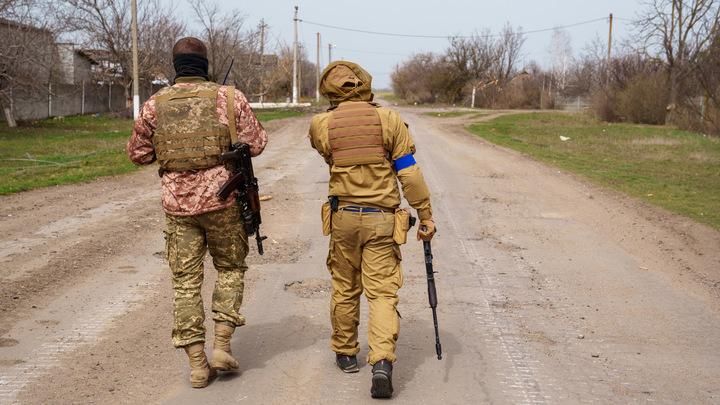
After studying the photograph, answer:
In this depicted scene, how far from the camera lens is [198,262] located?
390 cm

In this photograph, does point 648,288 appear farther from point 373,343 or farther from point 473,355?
point 373,343

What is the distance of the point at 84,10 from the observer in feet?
103

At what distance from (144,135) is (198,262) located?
0.84m

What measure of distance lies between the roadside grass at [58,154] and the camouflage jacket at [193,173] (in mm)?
7786

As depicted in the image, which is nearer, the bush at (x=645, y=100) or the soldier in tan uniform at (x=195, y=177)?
the soldier in tan uniform at (x=195, y=177)

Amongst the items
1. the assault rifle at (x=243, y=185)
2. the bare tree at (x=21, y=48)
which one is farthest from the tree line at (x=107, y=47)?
the assault rifle at (x=243, y=185)

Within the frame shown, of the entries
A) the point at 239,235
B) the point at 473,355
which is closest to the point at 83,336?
the point at 239,235

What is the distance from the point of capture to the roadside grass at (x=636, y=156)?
11430mm

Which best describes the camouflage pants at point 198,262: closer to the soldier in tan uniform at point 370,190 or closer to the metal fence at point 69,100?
the soldier in tan uniform at point 370,190

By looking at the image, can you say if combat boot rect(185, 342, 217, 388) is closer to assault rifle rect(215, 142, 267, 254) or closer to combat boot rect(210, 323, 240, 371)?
combat boot rect(210, 323, 240, 371)

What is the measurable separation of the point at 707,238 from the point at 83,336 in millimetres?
7383

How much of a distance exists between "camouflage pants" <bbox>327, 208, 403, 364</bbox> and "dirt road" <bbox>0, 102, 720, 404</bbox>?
1.19 ft

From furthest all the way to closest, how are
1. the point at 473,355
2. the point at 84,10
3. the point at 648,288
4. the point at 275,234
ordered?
1. the point at 84,10
2. the point at 275,234
3. the point at 648,288
4. the point at 473,355

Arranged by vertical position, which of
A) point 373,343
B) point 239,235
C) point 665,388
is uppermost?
point 239,235
